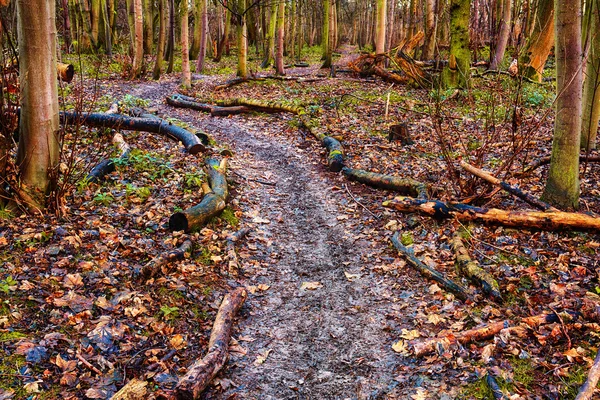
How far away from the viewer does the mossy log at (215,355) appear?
3.41m

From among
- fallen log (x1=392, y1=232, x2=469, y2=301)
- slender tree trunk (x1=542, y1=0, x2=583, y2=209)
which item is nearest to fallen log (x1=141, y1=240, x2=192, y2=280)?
fallen log (x1=392, y1=232, x2=469, y2=301)

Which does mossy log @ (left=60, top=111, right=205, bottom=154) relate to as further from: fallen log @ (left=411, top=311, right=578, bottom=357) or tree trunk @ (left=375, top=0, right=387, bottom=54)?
tree trunk @ (left=375, top=0, right=387, bottom=54)

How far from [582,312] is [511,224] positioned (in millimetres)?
1877

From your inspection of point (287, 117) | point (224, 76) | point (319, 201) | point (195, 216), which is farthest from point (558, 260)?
point (224, 76)

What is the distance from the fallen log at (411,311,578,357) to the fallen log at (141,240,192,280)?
2.96 metres

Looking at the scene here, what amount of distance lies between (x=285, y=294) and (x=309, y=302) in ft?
1.13

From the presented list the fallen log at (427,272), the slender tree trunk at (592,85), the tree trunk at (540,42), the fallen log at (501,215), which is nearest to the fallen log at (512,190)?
the fallen log at (501,215)

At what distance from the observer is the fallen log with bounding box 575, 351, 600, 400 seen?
122 inches

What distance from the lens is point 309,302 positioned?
16.1 feet

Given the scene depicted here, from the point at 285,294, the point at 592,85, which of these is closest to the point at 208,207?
the point at 285,294

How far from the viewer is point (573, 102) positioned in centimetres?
555

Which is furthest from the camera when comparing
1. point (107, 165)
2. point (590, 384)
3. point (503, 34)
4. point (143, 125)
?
point (503, 34)

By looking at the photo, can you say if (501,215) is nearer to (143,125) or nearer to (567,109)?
(567,109)

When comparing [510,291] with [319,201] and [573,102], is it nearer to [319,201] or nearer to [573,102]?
[573,102]
